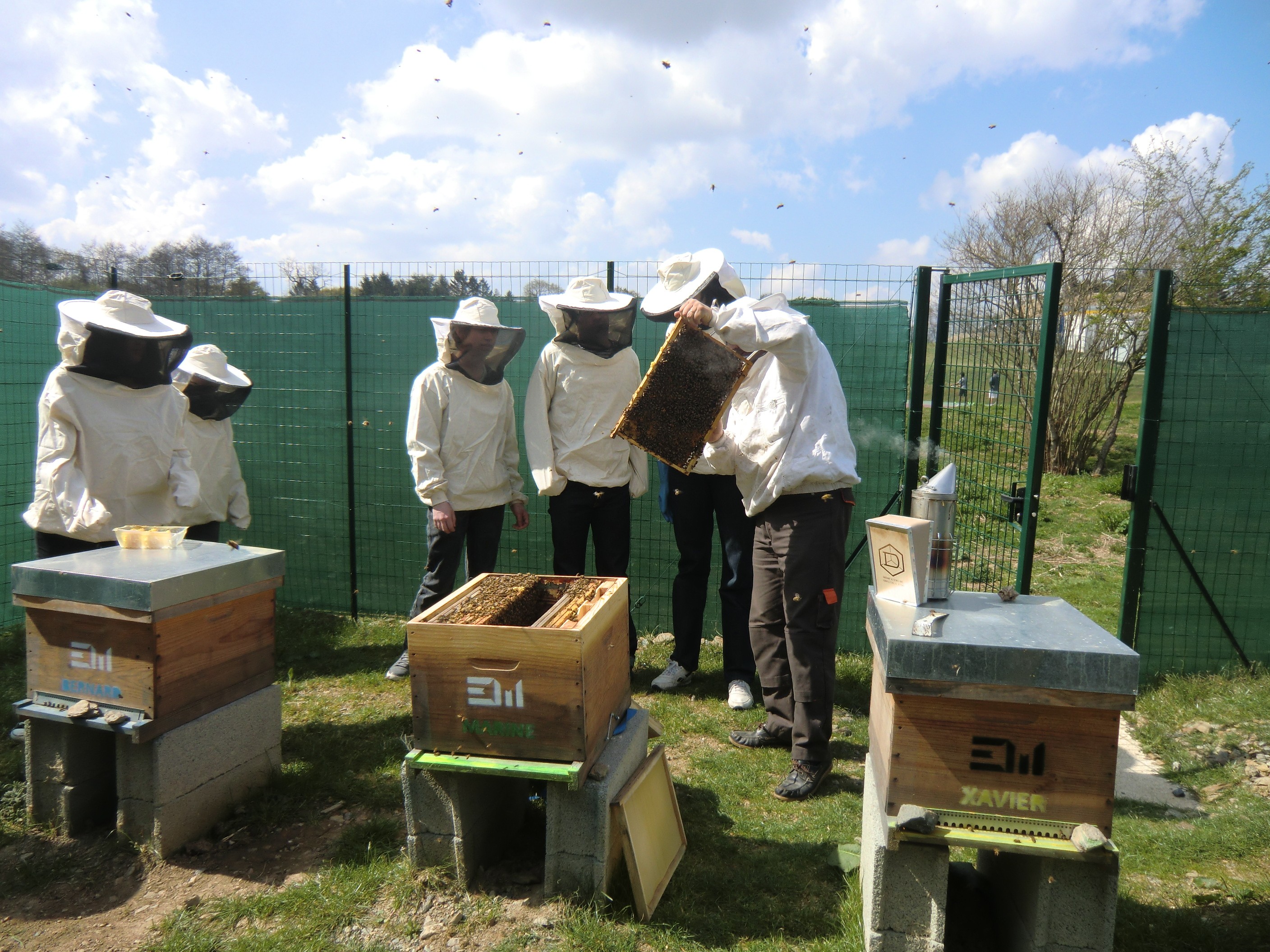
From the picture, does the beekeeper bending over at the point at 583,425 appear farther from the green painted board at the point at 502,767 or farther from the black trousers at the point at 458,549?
the green painted board at the point at 502,767

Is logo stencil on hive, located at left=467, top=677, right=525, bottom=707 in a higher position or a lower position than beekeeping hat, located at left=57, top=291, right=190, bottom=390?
lower

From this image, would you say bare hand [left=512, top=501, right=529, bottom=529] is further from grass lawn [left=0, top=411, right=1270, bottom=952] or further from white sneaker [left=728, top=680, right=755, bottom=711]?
white sneaker [left=728, top=680, right=755, bottom=711]

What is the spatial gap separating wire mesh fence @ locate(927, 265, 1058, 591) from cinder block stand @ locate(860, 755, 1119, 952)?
203 centimetres

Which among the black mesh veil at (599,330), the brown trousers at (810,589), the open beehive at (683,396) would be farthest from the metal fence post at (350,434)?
the brown trousers at (810,589)

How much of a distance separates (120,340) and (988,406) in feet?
14.8

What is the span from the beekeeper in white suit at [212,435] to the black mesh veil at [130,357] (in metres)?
0.90

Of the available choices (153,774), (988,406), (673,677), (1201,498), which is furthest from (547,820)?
(1201,498)

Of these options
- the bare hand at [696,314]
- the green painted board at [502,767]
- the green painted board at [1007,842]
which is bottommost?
the green painted board at [502,767]

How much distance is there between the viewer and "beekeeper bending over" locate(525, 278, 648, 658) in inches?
182

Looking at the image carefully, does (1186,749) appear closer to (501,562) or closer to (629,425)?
Result: (629,425)

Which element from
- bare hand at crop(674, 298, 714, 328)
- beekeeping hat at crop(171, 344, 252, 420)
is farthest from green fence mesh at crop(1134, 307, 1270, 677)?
beekeeping hat at crop(171, 344, 252, 420)

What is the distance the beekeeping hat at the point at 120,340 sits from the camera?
377cm

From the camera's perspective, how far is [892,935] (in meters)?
2.37

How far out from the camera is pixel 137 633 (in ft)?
9.97
